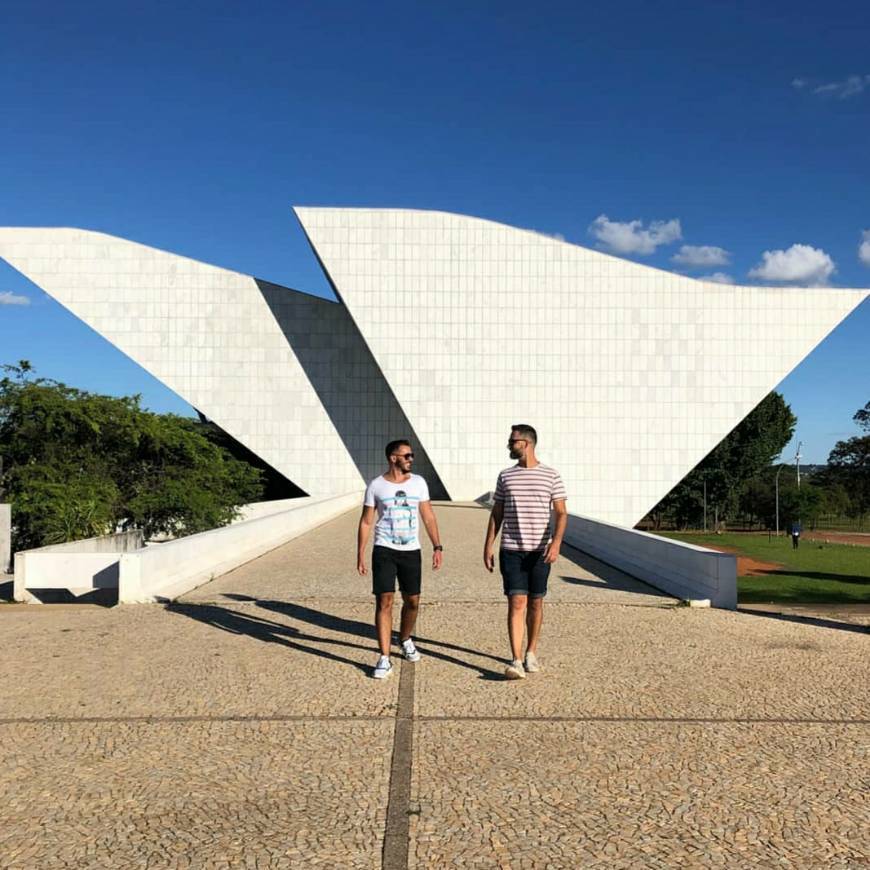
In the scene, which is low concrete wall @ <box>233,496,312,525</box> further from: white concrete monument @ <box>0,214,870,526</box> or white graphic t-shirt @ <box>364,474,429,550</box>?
white graphic t-shirt @ <box>364,474,429,550</box>

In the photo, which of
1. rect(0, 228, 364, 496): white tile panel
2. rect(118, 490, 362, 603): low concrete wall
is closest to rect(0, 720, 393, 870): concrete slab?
rect(118, 490, 362, 603): low concrete wall

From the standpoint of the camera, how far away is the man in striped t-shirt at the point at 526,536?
487cm

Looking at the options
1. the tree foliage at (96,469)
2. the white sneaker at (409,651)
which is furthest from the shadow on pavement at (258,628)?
the tree foliage at (96,469)

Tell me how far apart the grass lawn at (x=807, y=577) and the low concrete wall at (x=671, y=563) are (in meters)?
2.21

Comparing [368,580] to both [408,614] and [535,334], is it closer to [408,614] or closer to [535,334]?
[408,614]

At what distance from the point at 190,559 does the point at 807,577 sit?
739 inches

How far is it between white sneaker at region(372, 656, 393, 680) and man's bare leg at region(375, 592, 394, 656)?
0.04m

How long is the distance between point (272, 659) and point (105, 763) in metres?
1.86

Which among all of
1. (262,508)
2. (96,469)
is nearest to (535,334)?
(262,508)

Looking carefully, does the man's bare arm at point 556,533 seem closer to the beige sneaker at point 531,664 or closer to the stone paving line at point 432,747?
the beige sneaker at point 531,664

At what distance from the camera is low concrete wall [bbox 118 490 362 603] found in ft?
24.1

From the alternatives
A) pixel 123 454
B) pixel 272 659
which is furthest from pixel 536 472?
pixel 123 454

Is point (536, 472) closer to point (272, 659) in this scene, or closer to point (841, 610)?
point (272, 659)

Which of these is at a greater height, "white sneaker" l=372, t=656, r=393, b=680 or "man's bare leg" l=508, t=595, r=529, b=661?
"man's bare leg" l=508, t=595, r=529, b=661
